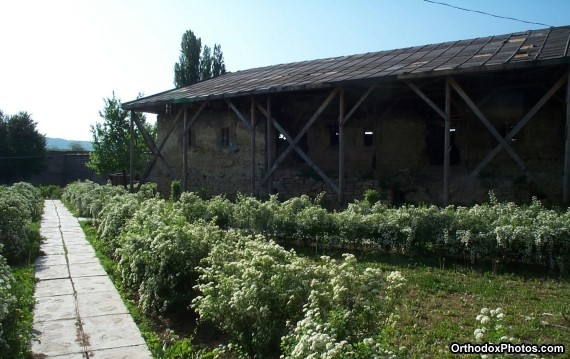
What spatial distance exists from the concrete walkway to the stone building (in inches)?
310

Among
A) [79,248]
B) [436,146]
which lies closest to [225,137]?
[436,146]

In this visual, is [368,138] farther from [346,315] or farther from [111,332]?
[346,315]

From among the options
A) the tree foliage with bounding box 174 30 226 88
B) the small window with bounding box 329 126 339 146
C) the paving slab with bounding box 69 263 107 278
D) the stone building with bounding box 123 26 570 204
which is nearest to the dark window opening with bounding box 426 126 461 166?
the stone building with bounding box 123 26 570 204

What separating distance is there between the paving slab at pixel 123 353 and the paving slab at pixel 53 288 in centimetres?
201

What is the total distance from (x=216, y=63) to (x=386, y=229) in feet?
115

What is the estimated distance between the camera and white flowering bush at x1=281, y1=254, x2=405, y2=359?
107 inches

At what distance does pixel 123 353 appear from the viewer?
390 cm

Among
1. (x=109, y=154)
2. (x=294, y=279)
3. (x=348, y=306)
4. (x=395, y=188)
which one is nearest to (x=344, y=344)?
(x=348, y=306)

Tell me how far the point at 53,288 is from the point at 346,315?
4.26 metres

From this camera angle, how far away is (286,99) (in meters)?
16.9

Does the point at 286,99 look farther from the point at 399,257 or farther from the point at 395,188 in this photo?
the point at 399,257

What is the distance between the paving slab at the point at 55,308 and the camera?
4.76 m

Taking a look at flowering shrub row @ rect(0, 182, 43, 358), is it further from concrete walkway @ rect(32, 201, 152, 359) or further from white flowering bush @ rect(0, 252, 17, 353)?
concrete walkway @ rect(32, 201, 152, 359)

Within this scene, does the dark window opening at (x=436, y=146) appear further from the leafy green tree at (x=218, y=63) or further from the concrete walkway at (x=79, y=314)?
the leafy green tree at (x=218, y=63)
